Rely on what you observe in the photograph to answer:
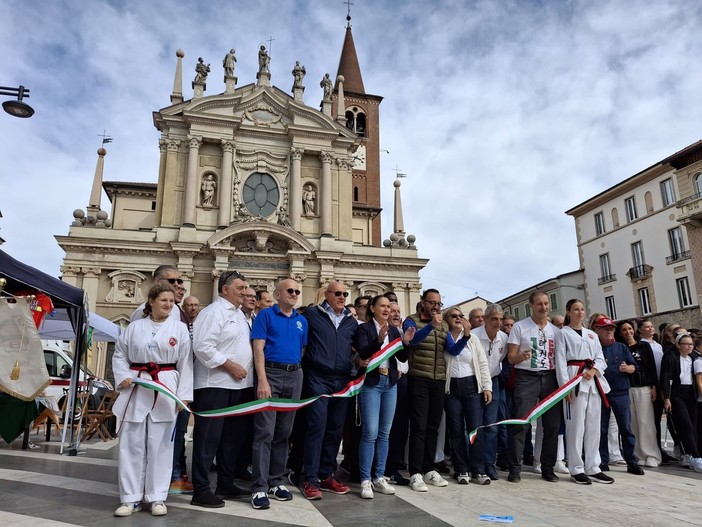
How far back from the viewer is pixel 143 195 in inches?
1220

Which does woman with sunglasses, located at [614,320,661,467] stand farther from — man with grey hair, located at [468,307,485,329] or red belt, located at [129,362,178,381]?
red belt, located at [129,362,178,381]

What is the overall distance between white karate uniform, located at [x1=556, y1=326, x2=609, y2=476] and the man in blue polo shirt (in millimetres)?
3325

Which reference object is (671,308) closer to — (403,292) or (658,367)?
(403,292)

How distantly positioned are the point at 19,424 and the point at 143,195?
2505 centimetres

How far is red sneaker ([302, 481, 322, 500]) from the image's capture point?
14.8 feet

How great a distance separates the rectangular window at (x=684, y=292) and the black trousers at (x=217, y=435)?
29.2 meters

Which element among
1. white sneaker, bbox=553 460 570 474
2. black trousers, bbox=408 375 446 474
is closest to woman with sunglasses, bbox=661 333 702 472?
white sneaker, bbox=553 460 570 474

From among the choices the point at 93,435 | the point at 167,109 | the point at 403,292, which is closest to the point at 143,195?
the point at 167,109

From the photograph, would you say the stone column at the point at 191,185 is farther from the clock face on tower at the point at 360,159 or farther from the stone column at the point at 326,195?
the clock face on tower at the point at 360,159

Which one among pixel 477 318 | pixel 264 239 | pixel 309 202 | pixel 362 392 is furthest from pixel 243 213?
pixel 362 392

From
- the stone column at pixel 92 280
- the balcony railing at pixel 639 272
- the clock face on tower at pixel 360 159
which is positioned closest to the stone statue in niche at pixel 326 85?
the clock face on tower at pixel 360 159

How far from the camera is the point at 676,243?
28.4 meters

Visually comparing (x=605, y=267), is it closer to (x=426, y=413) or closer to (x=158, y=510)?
(x=426, y=413)

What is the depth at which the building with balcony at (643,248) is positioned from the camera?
2734 centimetres
